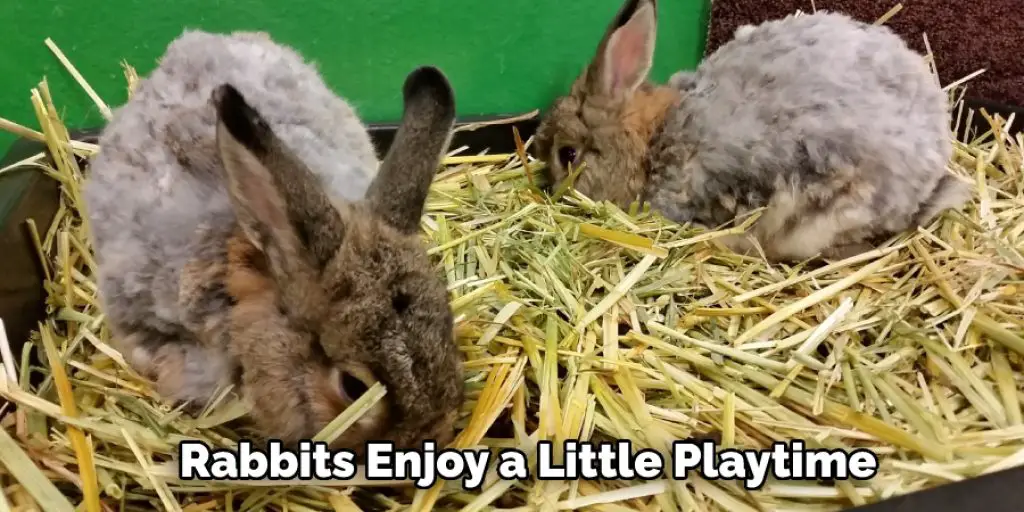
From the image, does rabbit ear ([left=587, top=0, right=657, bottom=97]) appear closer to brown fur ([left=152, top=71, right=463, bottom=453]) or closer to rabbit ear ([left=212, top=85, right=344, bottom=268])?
brown fur ([left=152, top=71, right=463, bottom=453])

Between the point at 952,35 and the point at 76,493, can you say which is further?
the point at 952,35

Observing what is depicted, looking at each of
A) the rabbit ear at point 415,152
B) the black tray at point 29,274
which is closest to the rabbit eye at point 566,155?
the black tray at point 29,274

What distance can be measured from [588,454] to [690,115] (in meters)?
1.35

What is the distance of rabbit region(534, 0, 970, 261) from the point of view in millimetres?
2156

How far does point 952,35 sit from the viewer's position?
2707 mm

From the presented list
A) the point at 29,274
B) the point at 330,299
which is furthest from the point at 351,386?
the point at 29,274

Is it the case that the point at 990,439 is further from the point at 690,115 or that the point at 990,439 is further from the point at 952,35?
the point at 952,35

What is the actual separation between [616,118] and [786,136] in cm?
59

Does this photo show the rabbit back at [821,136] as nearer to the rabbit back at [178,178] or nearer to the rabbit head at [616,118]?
the rabbit head at [616,118]

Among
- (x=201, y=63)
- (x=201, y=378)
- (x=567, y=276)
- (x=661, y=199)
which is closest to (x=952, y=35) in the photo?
(x=661, y=199)

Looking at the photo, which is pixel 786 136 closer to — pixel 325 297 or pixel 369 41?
pixel 369 41

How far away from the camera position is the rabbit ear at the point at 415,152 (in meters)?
1.43

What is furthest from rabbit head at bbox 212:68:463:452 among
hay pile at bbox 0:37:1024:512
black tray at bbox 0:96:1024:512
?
black tray at bbox 0:96:1024:512

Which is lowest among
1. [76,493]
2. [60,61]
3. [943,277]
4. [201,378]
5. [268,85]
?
[76,493]
